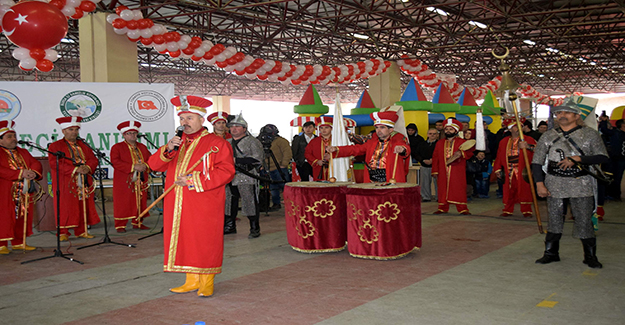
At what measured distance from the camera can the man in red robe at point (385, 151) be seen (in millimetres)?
6801

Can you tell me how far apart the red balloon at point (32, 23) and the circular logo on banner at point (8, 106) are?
266 cm

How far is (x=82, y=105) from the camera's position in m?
9.97

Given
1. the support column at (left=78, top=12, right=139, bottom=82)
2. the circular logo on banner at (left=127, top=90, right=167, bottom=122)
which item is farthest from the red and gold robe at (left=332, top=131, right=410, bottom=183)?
the support column at (left=78, top=12, right=139, bottom=82)

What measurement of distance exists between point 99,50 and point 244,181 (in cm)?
695

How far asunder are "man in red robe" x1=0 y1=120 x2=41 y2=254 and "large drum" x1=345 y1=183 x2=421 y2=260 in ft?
13.2

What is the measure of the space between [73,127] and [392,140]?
14.4 feet

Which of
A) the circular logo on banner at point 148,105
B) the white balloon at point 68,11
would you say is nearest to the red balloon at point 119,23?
the circular logo on banner at point 148,105

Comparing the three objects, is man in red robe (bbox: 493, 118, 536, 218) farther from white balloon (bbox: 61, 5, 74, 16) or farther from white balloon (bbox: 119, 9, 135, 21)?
white balloon (bbox: 119, 9, 135, 21)

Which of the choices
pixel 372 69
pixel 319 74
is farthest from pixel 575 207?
pixel 372 69

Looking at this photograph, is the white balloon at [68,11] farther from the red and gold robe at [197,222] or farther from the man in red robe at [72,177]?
the red and gold robe at [197,222]

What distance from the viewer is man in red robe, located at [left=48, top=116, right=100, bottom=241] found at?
7.61 metres

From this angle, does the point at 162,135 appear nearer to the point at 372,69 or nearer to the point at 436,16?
the point at 372,69

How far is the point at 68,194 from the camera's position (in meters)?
7.76

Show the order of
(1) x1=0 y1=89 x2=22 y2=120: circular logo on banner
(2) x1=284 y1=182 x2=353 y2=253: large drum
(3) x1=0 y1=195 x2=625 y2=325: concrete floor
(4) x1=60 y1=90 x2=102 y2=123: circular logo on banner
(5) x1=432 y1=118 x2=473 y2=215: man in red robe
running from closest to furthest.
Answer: (3) x1=0 y1=195 x2=625 y2=325: concrete floor → (2) x1=284 y1=182 x2=353 y2=253: large drum → (5) x1=432 y1=118 x2=473 y2=215: man in red robe → (1) x1=0 y1=89 x2=22 y2=120: circular logo on banner → (4) x1=60 y1=90 x2=102 y2=123: circular logo on banner
